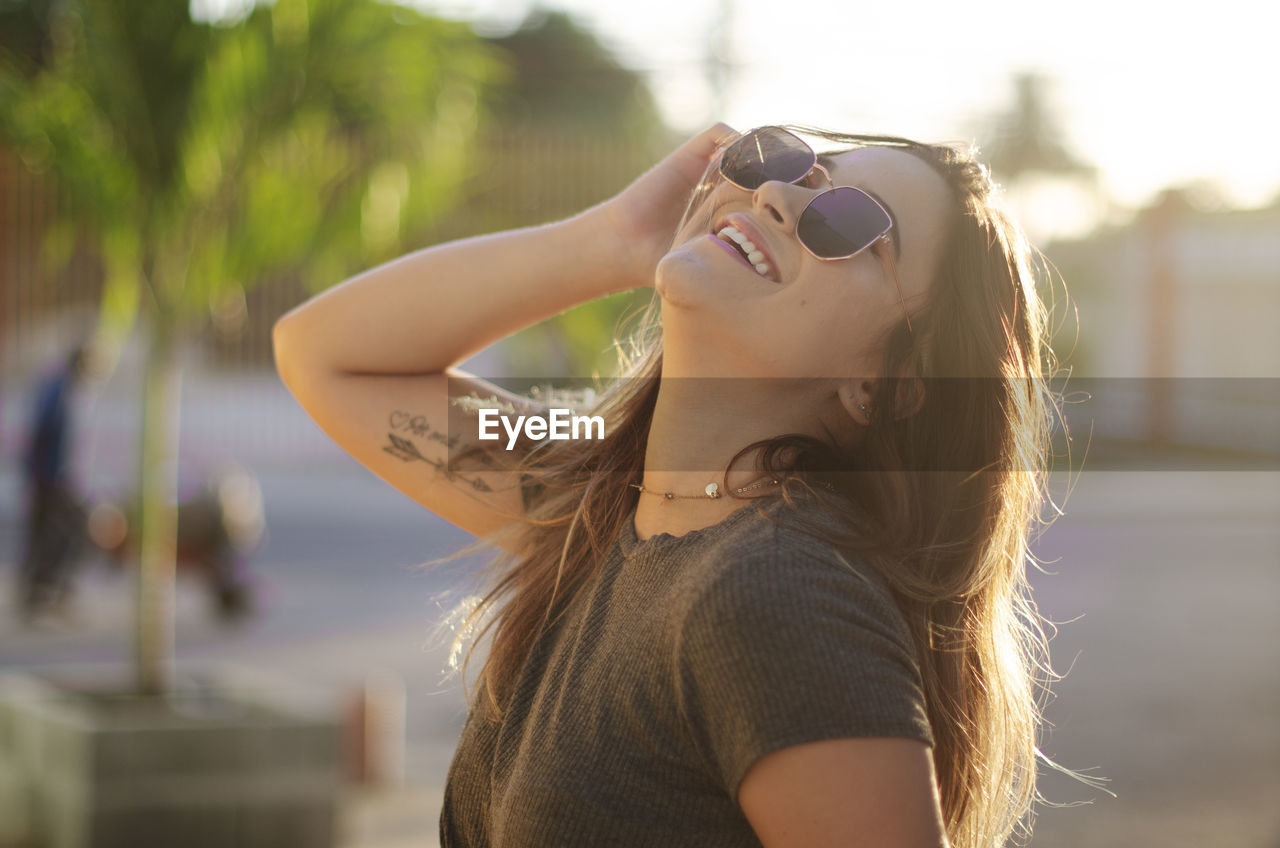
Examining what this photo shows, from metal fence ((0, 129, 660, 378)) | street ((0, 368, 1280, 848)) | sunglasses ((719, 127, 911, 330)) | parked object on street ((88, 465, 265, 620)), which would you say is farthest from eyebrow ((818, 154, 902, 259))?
metal fence ((0, 129, 660, 378))

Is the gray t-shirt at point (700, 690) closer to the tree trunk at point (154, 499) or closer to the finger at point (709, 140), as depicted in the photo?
the finger at point (709, 140)

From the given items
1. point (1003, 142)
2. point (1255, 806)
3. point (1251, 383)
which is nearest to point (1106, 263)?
point (1251, 383)

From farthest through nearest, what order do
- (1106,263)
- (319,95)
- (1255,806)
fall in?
(1106,263), (1255,806), (319,95)

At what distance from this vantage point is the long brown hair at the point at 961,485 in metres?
1.46

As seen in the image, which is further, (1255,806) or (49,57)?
(1255,806)

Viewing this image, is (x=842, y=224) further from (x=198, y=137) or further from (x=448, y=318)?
(x=198, y=137)

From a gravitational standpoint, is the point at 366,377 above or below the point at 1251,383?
above

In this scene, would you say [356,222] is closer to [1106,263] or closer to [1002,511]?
[1002,511]

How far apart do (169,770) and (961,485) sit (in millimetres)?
3095

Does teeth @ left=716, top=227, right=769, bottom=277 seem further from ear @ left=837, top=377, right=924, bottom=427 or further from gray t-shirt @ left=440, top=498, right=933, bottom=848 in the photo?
gray t-shirt @ left=440, top=498, right=933, bottom=848

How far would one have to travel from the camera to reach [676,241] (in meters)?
1.76

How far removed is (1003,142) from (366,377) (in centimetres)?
2458

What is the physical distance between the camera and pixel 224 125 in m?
4.20

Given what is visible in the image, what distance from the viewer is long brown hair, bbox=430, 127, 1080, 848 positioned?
4.78 feet
